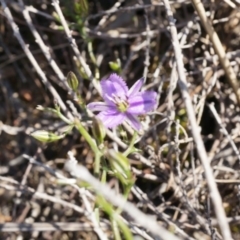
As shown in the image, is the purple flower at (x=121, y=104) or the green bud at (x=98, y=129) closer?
the green bud at (x=98, y=129)

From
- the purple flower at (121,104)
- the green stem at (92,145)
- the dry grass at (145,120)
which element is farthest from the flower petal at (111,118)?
the dry grass at (145,120)

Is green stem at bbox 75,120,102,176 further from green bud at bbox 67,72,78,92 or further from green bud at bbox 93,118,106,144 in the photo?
green bud at bbox 67,72,78,92

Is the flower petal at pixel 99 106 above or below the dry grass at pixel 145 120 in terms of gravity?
above

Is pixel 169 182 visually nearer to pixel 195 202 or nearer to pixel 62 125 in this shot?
pixel 195 202

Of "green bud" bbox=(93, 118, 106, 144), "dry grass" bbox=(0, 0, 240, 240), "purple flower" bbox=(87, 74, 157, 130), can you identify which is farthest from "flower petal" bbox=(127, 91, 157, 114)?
"dry grass" bbox=(0, 0, 240, 240)

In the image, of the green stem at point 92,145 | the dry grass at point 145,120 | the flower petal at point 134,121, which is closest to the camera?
the green stem at point 92,145

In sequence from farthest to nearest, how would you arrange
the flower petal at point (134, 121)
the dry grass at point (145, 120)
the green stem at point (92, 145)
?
the dry grass at point (145, 120), the flower petal at point (134, 121), the green stem at point (92, 145)

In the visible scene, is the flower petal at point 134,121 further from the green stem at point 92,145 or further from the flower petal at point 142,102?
the green stem at point 92,145
